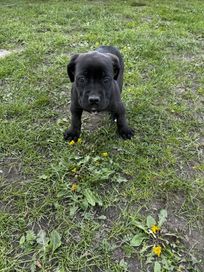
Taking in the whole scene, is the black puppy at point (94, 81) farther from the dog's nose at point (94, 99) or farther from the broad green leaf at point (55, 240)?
the broad green leaf at point (55, 240)

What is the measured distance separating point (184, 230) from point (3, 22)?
251 inches

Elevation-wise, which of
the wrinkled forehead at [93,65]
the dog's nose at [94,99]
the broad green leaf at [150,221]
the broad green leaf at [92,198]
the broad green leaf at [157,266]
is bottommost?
the broad green leaf at [92,198]

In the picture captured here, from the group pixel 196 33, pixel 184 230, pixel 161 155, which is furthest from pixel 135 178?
pixel 196 33

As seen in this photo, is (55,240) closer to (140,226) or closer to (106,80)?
(140,226)

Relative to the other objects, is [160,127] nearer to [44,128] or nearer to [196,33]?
[44,128]

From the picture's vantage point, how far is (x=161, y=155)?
3.52m

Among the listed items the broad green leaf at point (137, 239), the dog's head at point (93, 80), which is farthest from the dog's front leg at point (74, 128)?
the broad green leaf at point (137, 239)

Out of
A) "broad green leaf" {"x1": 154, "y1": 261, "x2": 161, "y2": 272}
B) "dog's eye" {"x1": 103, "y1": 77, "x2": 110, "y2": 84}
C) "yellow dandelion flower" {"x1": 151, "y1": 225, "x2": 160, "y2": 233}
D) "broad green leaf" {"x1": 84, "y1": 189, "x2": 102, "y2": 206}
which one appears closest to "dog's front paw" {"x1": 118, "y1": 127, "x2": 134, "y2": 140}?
"dog's eye" {"x1": 103, "y1": 77, "x2": 110, "y2": 84}

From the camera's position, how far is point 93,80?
3.02 m

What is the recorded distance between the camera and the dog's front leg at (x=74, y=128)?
3.47m

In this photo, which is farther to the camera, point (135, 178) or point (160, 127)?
point (160, 127)

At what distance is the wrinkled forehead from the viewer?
2980 mm

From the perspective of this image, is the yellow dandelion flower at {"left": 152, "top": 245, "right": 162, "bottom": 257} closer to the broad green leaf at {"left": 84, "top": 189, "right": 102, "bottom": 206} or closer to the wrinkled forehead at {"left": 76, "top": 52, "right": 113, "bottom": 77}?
the broad green leaf at {"left": 84, "top": 189, "right": 102, "bottom": 206}

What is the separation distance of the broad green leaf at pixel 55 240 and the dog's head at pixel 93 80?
1132mm
